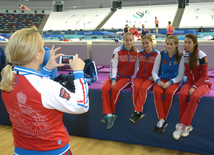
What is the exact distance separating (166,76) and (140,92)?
51cm

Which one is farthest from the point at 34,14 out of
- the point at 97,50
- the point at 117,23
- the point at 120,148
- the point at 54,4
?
the point at 120,148

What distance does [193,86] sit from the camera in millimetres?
2852

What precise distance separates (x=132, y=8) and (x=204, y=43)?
24.7 meters

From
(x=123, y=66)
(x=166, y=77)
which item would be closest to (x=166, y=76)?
(x=166, y=77)

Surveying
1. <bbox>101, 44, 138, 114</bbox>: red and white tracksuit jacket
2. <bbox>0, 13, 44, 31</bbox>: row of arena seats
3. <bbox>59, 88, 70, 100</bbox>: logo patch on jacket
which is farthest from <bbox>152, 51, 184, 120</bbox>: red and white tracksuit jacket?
<bbox>0, 13, 44, 31</bbox>: row of arena seats

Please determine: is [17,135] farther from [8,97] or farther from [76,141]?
[76,141]

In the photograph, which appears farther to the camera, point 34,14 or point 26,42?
point 34,14

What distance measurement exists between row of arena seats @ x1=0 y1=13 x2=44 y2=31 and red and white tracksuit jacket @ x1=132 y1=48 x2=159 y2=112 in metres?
29.0

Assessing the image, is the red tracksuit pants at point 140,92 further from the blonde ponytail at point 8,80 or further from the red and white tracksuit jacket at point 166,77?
the blonde ponytail at point 8,80

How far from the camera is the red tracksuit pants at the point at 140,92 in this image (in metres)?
2.94

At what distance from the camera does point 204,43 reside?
414 cm

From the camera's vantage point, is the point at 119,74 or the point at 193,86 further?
the point at 119,74

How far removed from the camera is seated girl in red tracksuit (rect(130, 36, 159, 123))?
2945mm

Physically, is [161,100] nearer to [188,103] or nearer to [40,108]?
[188,103]
